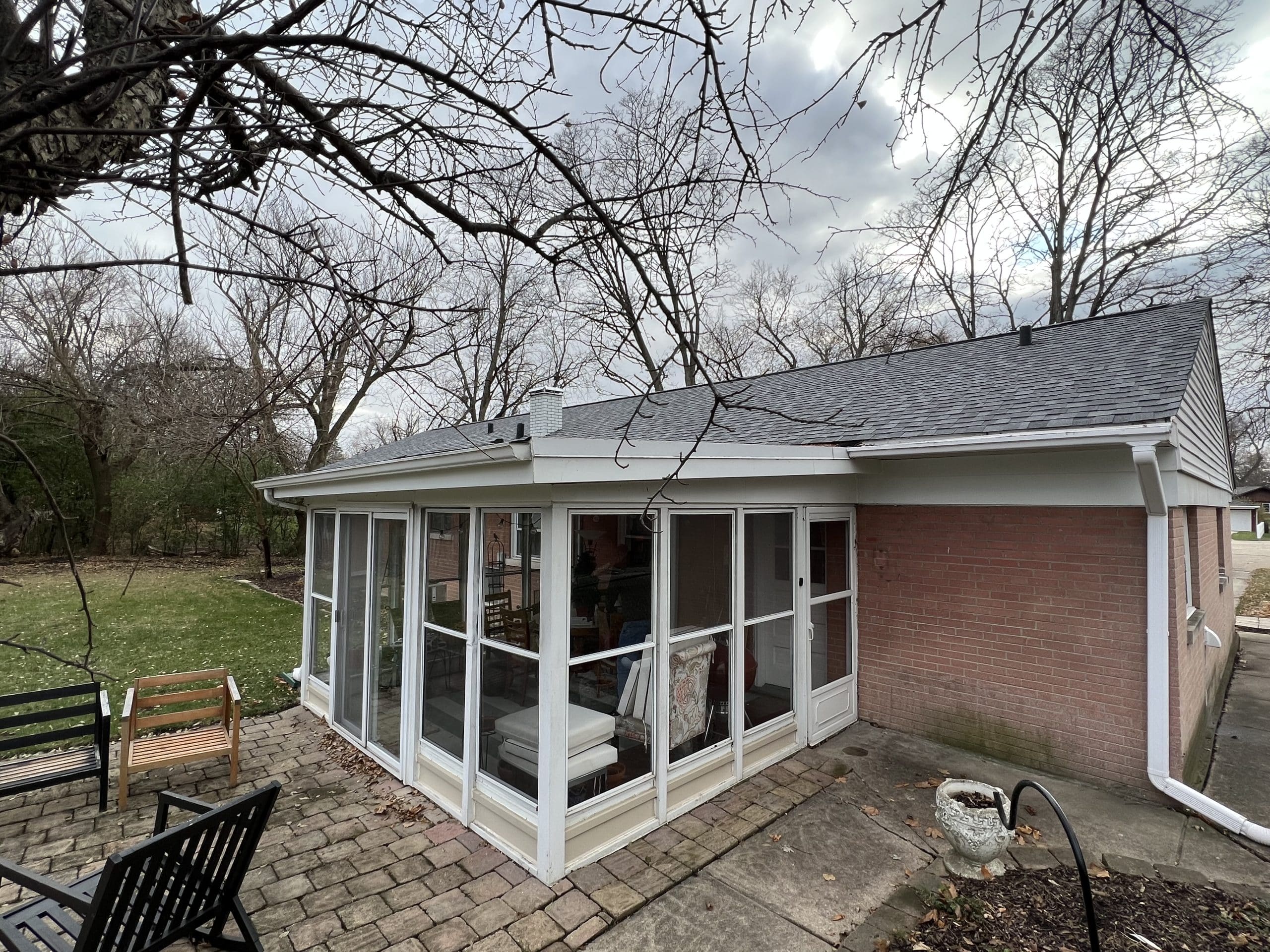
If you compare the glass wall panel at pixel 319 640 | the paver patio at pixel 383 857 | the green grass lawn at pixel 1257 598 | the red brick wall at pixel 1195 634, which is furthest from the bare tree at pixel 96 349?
the green grass lawn at pixel 1257 598

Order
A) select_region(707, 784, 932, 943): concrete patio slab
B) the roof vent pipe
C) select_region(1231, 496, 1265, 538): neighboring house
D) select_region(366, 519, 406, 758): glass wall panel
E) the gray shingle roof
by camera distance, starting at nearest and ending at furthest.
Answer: select_region(707, 784, 932, 943): concrete patio slab < the gray shingle roof < select_region(366, 519, 406, 758): glass wall panel < the roof vent pipe < select_region(1231, 496, 1265, 538): neighboring house

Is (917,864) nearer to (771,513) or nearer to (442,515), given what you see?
(771,513)

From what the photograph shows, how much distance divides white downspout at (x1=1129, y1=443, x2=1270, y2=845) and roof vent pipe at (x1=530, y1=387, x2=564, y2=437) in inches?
172

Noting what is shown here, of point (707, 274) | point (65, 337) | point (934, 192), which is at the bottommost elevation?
point (707, 274)

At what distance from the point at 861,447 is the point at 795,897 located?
3.43m

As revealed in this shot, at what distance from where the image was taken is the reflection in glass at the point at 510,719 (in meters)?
3.63

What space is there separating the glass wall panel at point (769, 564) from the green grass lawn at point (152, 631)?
5.44 metres

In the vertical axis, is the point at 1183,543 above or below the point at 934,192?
below

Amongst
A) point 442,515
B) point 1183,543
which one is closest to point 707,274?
point 442,515

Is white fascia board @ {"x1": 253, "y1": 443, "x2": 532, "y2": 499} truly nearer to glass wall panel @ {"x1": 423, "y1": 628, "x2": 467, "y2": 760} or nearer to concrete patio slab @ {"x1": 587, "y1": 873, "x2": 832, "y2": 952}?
glass wall panel @ {"x1": 423, "y1": 628, "x2": 467, "y2": 760}

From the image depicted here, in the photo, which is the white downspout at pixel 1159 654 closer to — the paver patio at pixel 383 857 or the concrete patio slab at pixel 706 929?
the paver patio at pixel 383 857

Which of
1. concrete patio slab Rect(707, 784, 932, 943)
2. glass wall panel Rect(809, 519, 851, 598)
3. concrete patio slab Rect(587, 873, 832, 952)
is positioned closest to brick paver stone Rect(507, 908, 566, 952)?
concrete patio slab Rect(587, 873, 832, 952)

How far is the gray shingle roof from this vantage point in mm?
4605

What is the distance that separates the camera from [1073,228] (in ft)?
9.48
